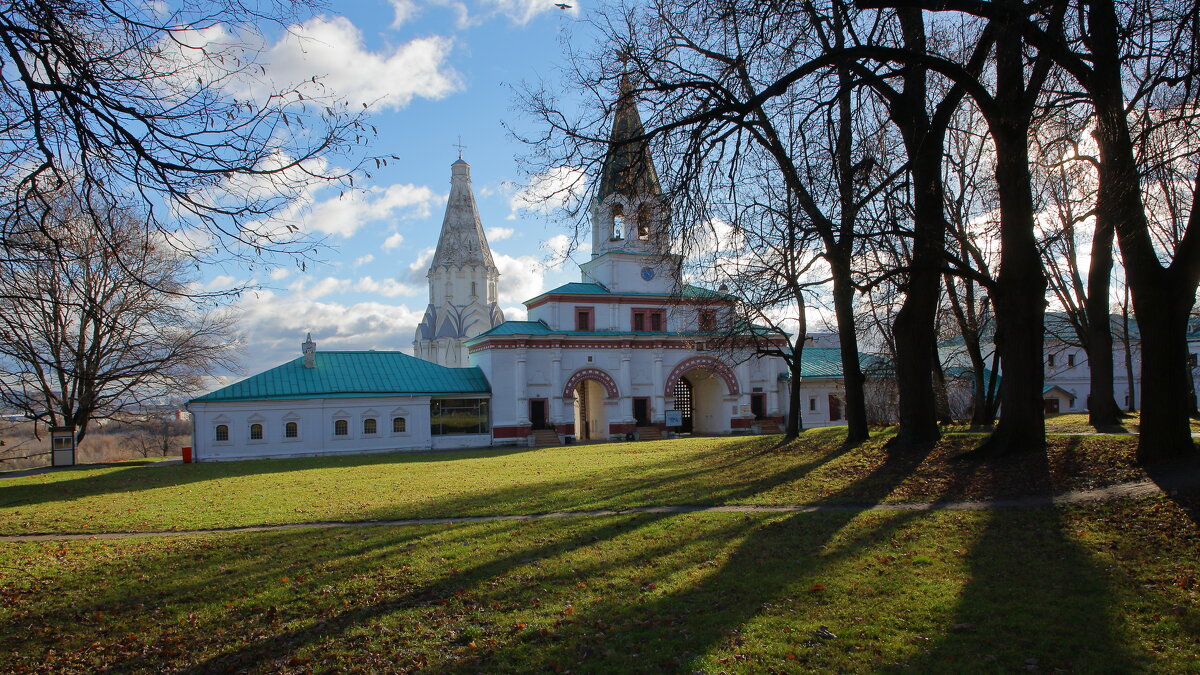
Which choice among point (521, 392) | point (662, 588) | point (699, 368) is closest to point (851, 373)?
point (662, 588)

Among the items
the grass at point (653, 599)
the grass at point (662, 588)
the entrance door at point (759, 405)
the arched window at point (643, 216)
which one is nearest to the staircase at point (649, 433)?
the entrance door at point (759, 405)

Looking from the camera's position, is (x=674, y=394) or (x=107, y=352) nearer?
(x=107, y=352)

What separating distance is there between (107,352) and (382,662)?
30216 mm

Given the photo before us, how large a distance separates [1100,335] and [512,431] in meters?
27.9

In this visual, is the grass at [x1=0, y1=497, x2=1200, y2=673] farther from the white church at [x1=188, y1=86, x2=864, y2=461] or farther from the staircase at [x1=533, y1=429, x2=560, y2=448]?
the staircase at [x1=533, y1=429, x2=560, y2=448]

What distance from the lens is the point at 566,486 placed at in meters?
18.0

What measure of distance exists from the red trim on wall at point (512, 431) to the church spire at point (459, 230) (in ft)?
59.9

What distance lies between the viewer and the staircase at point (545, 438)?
41.6m

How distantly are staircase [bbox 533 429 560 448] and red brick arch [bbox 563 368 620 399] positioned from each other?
2318 mm

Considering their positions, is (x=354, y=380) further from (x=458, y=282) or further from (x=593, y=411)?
(x=458, y=282)

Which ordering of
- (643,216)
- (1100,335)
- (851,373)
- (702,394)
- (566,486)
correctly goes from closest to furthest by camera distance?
(643,216), (566,486), (1100,335), (851,373), (702,394)

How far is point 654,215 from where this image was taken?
12.3 metres

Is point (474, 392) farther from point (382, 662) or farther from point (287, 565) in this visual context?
point (382, 662)

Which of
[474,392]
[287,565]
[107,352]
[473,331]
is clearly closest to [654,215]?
[287,565]
